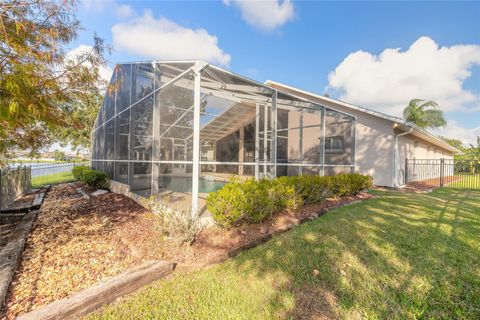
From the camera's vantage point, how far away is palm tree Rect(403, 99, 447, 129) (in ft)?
67.8

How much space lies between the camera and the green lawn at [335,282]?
2176 millimetres

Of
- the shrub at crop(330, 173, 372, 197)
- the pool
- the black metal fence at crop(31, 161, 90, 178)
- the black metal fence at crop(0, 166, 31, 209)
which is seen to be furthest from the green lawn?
the black metal fence at crop(31, 161, 90, 178)

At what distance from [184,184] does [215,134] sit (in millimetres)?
2808

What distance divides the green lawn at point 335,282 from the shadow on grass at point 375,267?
0.04ft

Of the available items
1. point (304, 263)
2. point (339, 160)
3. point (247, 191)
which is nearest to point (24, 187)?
point (247, 191)

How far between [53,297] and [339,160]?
10.2 meters

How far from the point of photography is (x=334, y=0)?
9055mm

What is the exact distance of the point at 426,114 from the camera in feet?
68.3

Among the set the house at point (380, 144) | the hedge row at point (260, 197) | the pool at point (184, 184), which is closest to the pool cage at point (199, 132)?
the pool at point (184, 184)

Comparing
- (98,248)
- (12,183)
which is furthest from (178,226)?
(12,183)

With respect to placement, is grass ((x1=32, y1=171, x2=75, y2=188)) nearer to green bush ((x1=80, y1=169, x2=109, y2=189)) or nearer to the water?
the water

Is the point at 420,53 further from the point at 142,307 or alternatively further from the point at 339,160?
the point at 142,307

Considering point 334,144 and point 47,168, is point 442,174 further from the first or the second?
point 47,168

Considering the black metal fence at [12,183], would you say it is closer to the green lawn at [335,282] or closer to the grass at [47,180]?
the grass at [47,180]
